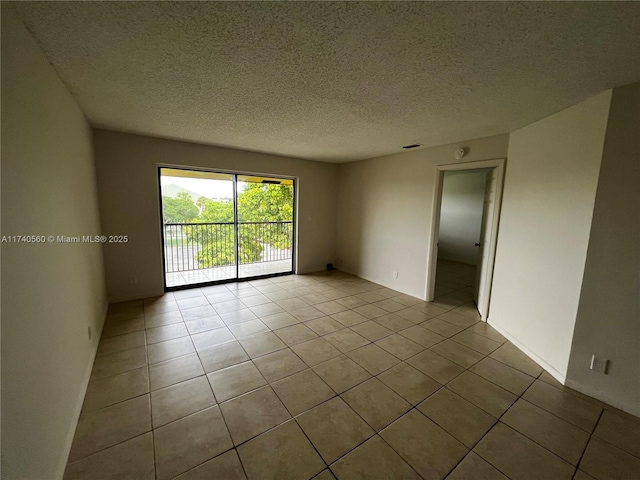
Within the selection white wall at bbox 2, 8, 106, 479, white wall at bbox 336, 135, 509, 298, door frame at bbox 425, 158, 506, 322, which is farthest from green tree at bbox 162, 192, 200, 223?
door frame at bbox 425, 158, 506, 322

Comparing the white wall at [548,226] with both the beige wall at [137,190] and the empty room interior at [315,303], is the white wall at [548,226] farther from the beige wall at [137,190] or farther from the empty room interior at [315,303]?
the beige wall at [137,190]

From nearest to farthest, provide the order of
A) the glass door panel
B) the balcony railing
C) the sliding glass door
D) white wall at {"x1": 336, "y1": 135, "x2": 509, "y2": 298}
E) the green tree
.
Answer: white wall at {"x1": 336, "y1": 135, "x2": 509, "y2": 298} → the green tree → the sliding glass door → the balcony railing → the glass door panel

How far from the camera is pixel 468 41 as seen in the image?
4.38 ft

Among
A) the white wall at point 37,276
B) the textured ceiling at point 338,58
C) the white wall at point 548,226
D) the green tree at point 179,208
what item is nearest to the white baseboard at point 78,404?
the white wall at point 37,276

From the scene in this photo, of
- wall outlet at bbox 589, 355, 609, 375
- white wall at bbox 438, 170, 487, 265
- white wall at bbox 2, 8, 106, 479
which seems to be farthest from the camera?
white wall at bbox 438, 170, 487, 265

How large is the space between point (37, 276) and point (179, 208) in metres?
3.67

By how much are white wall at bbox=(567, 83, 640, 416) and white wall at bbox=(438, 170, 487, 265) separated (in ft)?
14.5

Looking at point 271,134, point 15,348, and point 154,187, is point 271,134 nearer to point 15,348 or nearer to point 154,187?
point 154,187

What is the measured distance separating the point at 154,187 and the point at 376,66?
3.33 m

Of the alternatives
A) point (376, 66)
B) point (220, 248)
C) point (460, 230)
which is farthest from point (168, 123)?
point (460, 230)

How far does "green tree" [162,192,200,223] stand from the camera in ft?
13.4

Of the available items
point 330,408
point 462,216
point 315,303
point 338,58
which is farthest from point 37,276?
point 462,216

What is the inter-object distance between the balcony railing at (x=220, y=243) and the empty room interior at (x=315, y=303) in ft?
3.48

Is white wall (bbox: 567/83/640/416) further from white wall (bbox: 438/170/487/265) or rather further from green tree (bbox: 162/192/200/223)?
green tree (bbox: 162/192/200/223)
